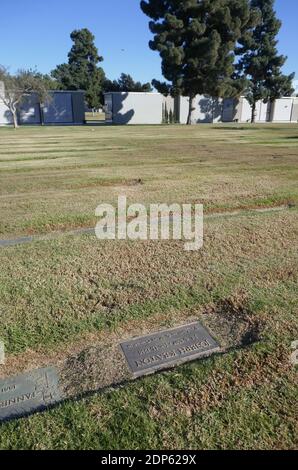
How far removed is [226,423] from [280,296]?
150 centimetres

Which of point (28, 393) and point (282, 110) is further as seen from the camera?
point (282, 110)

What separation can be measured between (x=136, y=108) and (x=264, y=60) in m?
16.6

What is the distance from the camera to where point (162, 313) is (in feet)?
9.31

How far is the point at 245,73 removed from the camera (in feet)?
140

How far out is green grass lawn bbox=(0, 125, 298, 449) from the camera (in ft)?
5.95

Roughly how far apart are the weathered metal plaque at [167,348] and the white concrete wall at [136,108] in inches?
1555

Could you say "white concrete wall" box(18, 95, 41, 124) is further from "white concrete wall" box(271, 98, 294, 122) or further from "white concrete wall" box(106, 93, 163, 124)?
"white concrete wall" box(271, 98, 294, 122)

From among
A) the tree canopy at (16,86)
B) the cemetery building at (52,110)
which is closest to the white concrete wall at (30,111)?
the cemetery building at (52,110)

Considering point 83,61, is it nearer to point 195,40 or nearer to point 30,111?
point 30,111

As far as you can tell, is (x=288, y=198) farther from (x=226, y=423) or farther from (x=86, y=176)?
(x=226, y=423)

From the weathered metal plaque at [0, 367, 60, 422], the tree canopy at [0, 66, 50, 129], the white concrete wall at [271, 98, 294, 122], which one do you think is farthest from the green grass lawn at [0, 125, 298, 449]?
the white concrete wall at [271, 98, 294, 122]

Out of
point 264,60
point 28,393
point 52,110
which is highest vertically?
point 264,60

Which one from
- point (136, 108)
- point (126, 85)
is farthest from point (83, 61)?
point (136, 108)

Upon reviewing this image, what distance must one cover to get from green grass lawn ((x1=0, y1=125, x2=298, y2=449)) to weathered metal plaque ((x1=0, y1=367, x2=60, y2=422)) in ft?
0.32
